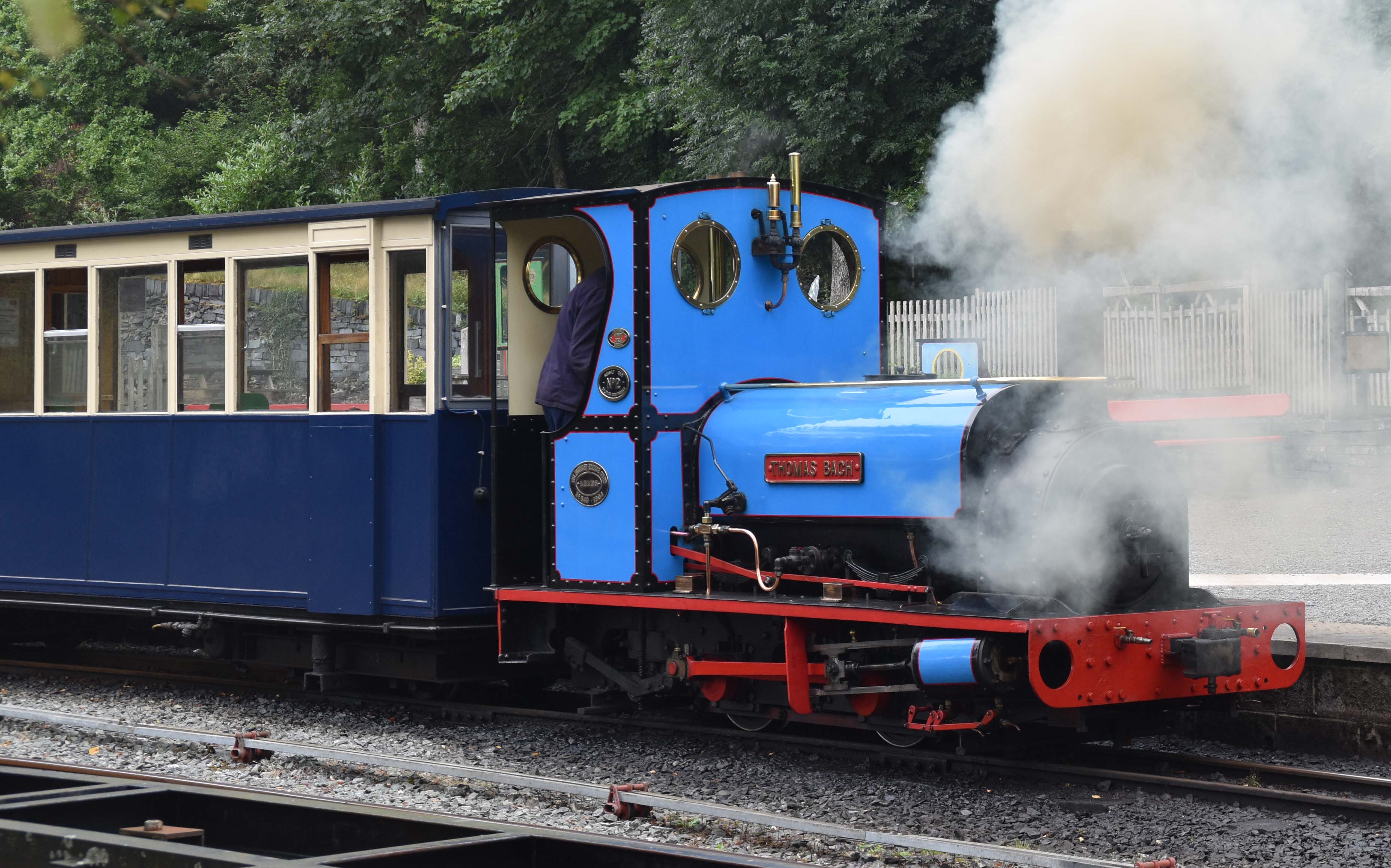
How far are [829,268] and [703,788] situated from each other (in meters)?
3.10

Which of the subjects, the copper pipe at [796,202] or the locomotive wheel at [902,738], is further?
the copper pipe at [796,202]

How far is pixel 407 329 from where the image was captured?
334 inches

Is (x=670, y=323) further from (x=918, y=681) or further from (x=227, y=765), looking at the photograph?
(x=227, y=765)

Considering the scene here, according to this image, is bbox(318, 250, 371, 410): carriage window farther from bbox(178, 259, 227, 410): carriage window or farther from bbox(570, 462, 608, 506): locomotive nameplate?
bbox(570, 462, 608, 506): locomotive nameplate

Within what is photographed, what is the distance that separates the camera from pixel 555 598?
7.62 m

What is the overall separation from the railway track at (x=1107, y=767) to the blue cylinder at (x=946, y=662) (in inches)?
36.3

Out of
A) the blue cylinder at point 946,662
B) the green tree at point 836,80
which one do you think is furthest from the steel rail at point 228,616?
the green tree at point 836,80

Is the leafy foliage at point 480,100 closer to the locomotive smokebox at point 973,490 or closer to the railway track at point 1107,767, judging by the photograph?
the railway track at point 1107,767

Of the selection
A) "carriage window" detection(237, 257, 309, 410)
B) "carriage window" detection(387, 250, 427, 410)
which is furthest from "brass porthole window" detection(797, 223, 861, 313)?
"carriage window" detection(237, 257, 309, 410)

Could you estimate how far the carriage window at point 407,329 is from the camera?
8414 mm

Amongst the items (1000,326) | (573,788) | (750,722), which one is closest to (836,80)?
(1000,326)

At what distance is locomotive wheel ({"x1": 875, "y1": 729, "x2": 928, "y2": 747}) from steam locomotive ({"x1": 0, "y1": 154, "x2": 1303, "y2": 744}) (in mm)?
31

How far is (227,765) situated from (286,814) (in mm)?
4016

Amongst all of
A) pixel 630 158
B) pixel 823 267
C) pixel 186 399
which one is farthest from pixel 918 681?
pixel 630 158
